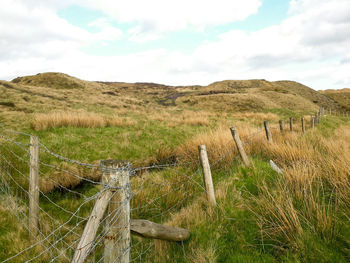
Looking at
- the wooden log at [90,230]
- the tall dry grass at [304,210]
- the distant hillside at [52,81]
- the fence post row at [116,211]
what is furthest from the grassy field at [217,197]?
the distant hillside at [52,81]

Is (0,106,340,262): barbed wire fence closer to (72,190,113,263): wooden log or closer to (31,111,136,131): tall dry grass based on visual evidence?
(72,190,113,263): wooden log

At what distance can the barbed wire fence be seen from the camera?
210 cm

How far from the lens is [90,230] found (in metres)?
1.71

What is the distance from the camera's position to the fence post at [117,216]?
2.10 m

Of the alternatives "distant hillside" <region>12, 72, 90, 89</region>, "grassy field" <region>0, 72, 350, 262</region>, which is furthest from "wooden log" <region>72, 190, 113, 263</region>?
"distant hillside" <region>12, 72, 90, 89</region>

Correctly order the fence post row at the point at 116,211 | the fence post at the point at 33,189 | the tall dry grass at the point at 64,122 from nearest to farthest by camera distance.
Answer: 1. the fence post row at the point at 116,211
2. the fence post at the point at 33,189
3. the tall dry grass at the point at 64,122

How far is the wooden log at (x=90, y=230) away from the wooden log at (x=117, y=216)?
0.14 meters

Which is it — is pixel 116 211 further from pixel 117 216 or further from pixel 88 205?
pixel 88 205

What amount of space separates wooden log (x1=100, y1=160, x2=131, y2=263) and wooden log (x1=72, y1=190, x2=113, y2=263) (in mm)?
136

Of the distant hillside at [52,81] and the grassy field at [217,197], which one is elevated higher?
the distant hillside at [52,81]

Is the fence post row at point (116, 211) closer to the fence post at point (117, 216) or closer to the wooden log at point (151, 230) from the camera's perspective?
the fence post at point (117, 216)

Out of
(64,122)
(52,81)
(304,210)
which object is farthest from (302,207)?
(52,81)

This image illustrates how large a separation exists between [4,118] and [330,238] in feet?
44.0

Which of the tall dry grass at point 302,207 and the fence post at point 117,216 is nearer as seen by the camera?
the fence post at point 117,216
